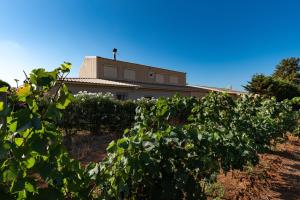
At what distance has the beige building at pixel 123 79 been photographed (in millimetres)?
20419

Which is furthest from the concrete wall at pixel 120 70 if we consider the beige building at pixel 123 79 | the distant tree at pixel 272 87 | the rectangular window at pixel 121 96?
the distant tree at pixel 272 87

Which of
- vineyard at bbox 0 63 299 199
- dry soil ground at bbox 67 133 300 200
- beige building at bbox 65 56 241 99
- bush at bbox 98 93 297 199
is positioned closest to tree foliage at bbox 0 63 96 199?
vineyard at bbox 0 63 299 199

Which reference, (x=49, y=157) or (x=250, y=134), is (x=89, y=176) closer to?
(x=49, y=157)

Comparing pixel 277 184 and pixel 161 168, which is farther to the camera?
pixel 277 184

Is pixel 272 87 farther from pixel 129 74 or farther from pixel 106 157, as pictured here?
pixel 106 157

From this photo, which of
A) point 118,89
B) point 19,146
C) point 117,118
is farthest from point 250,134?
point 118,89

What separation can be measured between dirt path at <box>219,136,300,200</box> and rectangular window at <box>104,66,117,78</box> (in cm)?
1859

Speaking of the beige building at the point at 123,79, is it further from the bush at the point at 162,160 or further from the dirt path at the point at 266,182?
the bush at the point at 162,160

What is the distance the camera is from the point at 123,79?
86.5 ft

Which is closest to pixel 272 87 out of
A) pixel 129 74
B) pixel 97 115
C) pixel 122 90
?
pixel 129 74

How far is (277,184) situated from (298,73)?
49593mm

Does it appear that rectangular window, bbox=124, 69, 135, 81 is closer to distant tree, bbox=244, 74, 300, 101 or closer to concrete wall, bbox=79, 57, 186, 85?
concrete wall, bbox=79, 57, 186, 85

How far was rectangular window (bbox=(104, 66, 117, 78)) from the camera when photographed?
976 inches

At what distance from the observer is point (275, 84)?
30.6 meters
